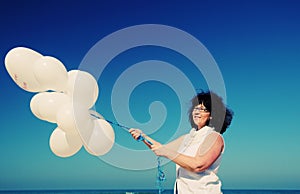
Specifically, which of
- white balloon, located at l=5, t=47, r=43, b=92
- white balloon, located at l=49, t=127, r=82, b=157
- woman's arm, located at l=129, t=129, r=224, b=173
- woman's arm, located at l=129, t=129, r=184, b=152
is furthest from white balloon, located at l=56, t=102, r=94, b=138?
woman's arm, located at l=129, t=129, r=224, b=173

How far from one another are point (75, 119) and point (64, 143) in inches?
16.0

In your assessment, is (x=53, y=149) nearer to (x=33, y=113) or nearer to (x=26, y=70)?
(x=33, y=113)

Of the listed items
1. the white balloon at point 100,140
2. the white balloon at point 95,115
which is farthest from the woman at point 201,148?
the white balloon at point 95,115

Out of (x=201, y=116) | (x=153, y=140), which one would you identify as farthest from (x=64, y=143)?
(x=201, y=116)

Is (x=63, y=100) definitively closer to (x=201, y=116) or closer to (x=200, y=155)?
(x=201, y=116)

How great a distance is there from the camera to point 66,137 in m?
3.20

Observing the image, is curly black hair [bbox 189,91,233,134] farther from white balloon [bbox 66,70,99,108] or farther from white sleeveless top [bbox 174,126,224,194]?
white balloon [bbox 66,70,99,108]

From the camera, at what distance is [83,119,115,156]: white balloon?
3.04 m

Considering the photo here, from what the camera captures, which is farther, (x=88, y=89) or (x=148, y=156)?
(x=88, y=89)

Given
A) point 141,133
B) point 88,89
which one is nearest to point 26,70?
point 88,89

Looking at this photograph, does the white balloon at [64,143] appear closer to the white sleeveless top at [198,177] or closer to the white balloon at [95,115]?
the white balloon at [95,115]

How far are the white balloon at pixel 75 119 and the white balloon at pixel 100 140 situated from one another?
0.06m

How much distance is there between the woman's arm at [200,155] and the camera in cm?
228

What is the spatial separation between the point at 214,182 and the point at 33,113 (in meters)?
1.97
